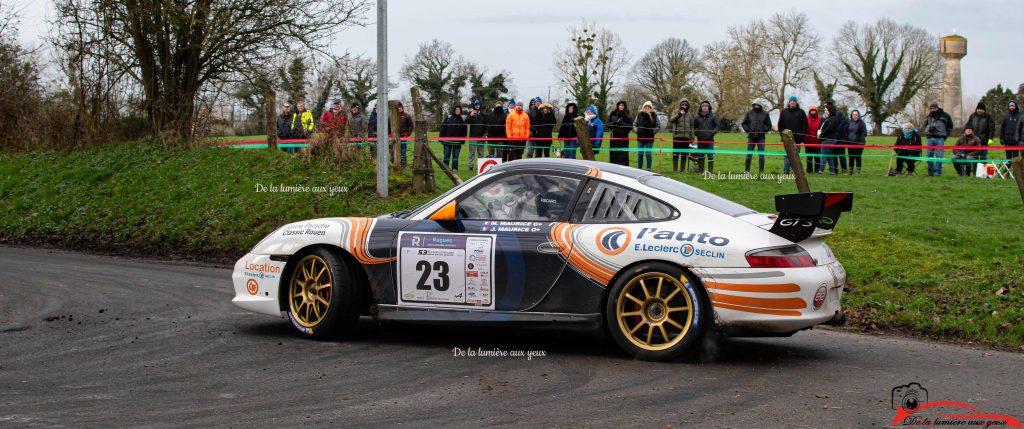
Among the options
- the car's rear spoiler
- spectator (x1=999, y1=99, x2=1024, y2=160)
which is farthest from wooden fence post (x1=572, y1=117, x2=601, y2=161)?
spectator (x1=999, y1=99, x2=1024, y2=160)

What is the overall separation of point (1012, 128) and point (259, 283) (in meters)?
19.1

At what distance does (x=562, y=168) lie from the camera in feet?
25.8

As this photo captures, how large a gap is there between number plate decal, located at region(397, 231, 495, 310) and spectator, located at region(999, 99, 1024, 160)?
17.8 meters

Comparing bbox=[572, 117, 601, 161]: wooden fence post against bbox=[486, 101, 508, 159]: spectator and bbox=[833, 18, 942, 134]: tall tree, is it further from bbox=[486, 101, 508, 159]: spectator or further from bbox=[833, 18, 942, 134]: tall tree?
bbox=[833, 18, 942, 134]: tall tree

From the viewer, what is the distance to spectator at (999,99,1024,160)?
21781 mm

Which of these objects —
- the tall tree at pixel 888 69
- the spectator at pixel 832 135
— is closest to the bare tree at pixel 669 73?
the tall tree at pixel 888 69

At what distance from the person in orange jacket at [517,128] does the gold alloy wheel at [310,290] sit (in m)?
12.6

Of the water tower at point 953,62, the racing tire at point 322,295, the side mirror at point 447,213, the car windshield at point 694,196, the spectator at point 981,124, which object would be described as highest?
the water tower at point 953,62

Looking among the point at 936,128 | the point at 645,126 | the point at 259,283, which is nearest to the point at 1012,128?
the point at 936,128

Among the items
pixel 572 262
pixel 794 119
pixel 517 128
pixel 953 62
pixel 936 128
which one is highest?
pixel 953 62

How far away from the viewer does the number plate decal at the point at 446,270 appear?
7.68 metres

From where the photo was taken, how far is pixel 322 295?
8.22 m

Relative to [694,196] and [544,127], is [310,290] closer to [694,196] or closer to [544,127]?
[694,196]

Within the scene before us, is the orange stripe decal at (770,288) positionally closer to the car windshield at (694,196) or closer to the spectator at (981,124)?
the car windshield at (694,196)
